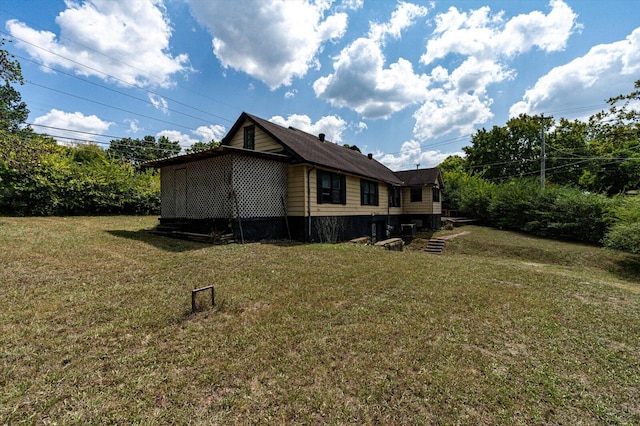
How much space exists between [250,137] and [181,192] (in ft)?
13.4

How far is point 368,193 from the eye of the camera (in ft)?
51.5

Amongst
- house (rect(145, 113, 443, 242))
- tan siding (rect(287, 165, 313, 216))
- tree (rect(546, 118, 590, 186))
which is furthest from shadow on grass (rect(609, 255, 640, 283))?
tree (rect(546, 118, 590, 186))

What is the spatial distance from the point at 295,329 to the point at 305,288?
1.59 metres

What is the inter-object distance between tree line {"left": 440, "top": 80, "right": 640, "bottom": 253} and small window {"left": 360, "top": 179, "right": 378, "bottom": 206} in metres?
10.0

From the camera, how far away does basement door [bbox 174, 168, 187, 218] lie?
36.4ft

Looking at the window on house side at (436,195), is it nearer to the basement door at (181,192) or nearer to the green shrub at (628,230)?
the green shrub at (628,230)

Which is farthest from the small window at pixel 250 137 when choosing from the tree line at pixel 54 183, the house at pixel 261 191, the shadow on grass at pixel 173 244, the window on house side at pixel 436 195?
the window on house side at pixel 436 195

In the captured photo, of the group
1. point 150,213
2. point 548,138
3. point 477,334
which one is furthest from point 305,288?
point 548,138

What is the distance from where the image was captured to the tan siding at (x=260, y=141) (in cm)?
1207

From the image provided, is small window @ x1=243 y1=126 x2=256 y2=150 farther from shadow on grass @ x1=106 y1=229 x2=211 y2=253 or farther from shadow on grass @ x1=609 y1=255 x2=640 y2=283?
shadow on grass @ x1=609 y1=255 x2=640 y2=283

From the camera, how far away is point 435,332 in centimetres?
377

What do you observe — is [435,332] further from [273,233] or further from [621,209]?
[621,209]

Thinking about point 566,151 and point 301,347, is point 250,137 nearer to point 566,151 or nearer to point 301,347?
point 301,347

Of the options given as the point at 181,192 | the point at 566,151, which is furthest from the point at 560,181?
the point at 181,192
